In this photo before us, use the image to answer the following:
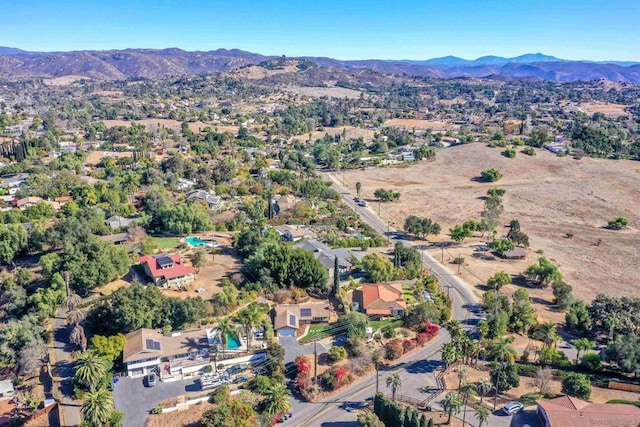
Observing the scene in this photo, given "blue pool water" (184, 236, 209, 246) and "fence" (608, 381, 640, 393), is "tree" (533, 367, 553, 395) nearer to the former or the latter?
"fence" (608, 381, 640, 393)

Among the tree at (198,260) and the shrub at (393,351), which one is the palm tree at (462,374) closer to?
the shrub at (393,351)

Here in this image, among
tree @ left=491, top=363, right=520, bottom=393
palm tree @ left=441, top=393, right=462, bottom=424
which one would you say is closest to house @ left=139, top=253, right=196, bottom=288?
palm tree @ left=441, top=393, right=462, bottom=424

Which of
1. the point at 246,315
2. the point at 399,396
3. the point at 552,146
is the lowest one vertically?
the point at 399,396

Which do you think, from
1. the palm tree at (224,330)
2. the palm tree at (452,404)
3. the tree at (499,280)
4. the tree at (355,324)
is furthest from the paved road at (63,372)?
the tree at (499,280)

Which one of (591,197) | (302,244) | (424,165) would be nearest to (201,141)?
(424,165)

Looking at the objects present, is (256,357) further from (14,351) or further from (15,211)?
(15,211)

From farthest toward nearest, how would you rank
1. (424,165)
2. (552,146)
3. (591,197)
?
(552,146) → (424,165) → (591,197)
